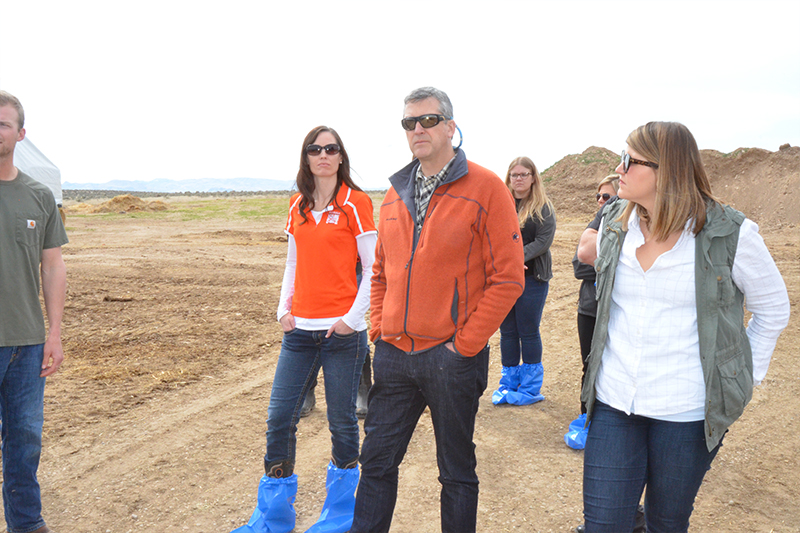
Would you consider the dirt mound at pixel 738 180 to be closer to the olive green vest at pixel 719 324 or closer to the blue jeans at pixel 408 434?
the olive green vest at pixel 719 324

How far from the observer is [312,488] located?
3973mm

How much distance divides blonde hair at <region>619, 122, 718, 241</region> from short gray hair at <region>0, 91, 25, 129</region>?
9.84ft

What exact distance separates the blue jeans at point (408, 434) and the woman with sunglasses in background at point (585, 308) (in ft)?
4.99

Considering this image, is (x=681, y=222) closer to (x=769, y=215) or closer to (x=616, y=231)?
(x=616, y=231)

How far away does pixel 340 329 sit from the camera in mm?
3193

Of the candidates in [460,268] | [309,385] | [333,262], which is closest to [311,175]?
[333,262]

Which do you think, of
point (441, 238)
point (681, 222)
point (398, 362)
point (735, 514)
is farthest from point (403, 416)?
point (735, 514)

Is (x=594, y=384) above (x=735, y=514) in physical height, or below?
above

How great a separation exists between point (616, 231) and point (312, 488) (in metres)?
2.72

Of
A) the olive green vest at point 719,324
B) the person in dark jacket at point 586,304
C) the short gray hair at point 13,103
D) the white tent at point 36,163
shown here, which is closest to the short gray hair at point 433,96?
the olive green vest at point 719,324

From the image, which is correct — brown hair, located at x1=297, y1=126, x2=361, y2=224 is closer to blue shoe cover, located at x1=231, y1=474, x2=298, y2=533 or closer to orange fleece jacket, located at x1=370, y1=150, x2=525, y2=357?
orange fleece jacket, located at x1=370, y1=150, x2=525, y2=357

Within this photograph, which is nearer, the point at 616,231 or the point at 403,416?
the point at 616,231

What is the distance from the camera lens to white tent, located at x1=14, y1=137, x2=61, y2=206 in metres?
14.5

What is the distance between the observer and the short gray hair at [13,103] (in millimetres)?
2889
